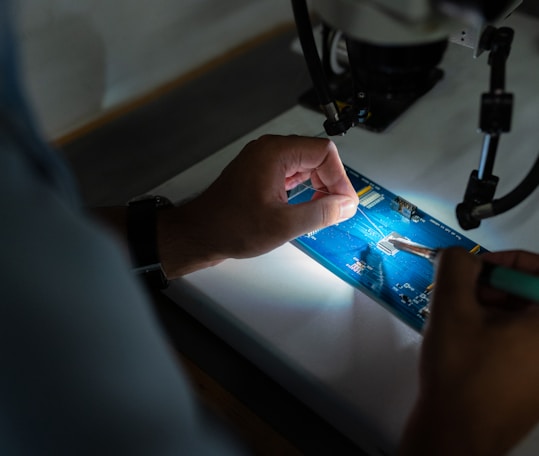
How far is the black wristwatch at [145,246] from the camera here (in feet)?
2.96

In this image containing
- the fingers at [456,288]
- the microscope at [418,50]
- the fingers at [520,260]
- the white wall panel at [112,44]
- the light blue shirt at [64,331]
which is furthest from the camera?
the white wall panel at [112,44]

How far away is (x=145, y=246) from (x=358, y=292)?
309mm

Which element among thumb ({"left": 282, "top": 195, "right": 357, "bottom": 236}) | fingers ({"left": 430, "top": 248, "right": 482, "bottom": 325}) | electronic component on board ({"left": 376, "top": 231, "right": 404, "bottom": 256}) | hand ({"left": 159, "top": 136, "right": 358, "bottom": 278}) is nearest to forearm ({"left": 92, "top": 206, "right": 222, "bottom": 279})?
hand ({"left": 159, "top": 136, "right": 358, "bottom": 278})

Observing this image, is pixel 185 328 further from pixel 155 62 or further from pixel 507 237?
pixel 155 62

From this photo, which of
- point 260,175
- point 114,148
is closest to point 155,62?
point 114,148

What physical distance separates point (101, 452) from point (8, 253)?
0.49 ft

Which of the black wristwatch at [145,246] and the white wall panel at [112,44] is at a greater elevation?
the white wall panel at [112,44]

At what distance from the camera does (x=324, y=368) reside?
2.57 feet

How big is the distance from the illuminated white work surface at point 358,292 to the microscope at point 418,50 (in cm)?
19

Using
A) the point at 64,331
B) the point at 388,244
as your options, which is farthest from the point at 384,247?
the point at 64,331

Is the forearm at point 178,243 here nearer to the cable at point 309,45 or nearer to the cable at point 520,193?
the cable at point 309,45

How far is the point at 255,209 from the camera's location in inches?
34.5

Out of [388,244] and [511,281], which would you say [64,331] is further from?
[388,244]

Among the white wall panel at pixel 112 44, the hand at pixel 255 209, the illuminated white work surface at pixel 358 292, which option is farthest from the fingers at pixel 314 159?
the white wall panel at pixel 112 44
